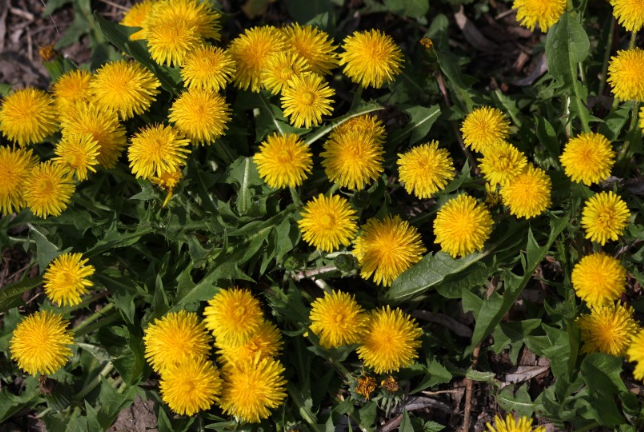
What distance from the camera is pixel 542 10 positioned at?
11.9 ft

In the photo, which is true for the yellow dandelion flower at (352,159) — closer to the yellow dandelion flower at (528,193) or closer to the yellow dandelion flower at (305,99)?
the yellow dandelion flower at (305,99)

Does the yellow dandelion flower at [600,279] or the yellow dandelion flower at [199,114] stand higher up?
the yellow dandelion flower at [199,114]

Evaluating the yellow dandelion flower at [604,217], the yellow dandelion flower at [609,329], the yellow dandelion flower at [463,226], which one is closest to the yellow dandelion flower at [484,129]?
the yellow dandelion flower at [463,226]

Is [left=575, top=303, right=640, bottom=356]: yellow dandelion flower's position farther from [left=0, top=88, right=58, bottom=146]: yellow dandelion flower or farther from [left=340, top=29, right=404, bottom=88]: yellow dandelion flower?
[left=0, top=88, right=58, bottom=146]: yellow dandelion flower

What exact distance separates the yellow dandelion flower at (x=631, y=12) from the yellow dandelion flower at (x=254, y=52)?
191cm

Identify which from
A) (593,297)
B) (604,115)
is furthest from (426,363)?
(604,115)

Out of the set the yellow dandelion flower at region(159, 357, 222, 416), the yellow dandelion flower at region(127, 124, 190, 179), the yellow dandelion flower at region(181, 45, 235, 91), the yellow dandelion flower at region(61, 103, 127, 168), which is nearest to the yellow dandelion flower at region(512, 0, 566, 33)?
the yellow dandelion flower at region(181, 45, 235, 91)

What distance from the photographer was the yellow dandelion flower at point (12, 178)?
139 inches

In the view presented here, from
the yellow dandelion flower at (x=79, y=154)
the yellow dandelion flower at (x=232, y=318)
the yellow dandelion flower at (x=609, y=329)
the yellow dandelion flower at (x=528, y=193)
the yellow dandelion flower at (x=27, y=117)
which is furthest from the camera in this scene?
the yellow dandelion flower at (x=27, y=117)

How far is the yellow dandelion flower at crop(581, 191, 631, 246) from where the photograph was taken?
129 inches

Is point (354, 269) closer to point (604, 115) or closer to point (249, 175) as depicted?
point (249, 175)

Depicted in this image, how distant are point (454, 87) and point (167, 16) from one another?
1816 millimetres

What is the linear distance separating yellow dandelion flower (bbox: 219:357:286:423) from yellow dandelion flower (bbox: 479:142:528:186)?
5.03 feet

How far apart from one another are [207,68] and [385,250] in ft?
4.61
